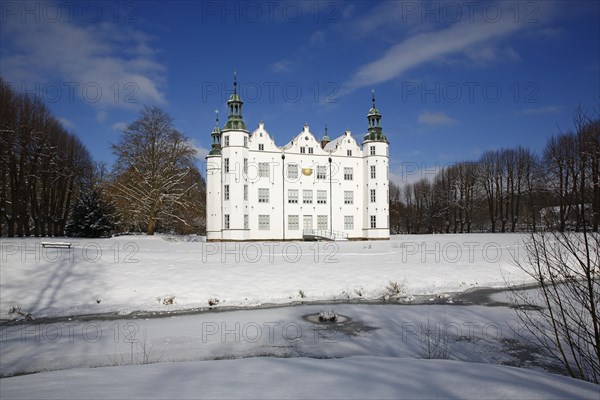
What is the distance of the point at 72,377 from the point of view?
4.36 meters

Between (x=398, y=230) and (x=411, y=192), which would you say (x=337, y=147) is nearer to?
(x=398, y=230)

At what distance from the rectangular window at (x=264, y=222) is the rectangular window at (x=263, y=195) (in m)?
1.58

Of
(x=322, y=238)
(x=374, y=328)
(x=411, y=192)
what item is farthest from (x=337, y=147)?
(x=411, y=192)

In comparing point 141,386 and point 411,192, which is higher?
point 411,192

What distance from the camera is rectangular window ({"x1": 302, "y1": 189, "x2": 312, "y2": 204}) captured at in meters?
40.8

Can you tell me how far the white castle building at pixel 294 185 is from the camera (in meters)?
37.7

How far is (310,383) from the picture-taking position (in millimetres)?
3924

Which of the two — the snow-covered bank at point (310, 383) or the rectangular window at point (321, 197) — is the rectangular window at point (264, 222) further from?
the snow-covered bank at point (310, 383)

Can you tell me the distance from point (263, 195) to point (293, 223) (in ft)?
14.6

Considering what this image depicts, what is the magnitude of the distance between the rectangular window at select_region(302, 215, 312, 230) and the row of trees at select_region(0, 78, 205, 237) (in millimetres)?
11137

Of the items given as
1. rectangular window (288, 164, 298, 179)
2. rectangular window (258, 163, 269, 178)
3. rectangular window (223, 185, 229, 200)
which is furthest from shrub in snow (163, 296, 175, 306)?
rectangular window (288, 164, 298, 179)

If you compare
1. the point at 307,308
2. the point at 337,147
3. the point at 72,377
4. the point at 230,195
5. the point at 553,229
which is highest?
the point at 337,147

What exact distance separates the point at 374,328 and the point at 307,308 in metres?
3.78

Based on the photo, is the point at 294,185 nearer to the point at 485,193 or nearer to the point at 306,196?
the point at 306,196
